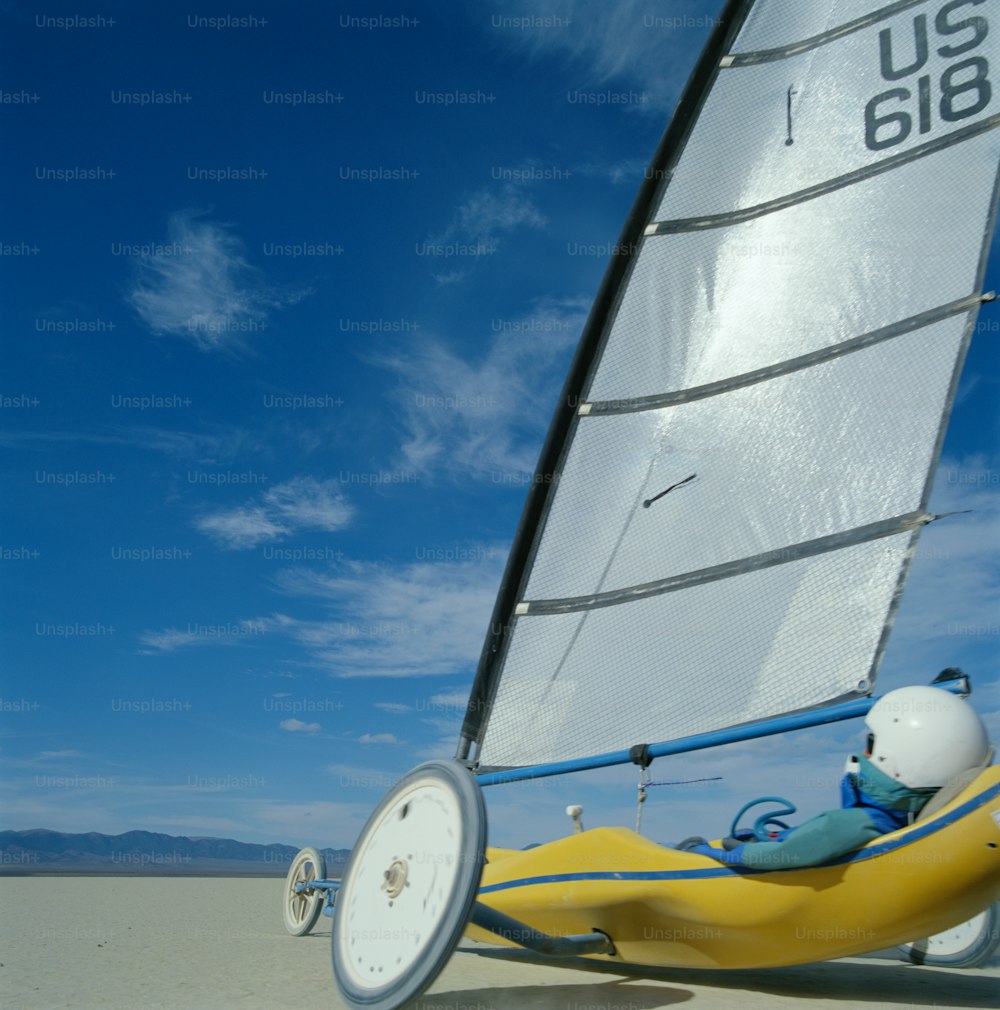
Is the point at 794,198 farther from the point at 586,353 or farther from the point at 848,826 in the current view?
the point at 848,826

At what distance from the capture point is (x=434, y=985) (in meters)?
5.19

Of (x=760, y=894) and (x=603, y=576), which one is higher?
(x=603, y=576)

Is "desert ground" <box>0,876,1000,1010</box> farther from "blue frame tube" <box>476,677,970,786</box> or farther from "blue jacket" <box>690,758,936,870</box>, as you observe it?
"blue frame tube" <box>476,677,970,786</box>

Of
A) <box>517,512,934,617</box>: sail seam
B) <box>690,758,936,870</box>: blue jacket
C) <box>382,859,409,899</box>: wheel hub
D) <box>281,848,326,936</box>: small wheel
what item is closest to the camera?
<box>382,859,409,899</box>: wheel hub

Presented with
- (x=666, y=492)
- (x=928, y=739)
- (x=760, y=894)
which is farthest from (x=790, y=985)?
(x=666, y=492)

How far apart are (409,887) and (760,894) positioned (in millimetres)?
1798

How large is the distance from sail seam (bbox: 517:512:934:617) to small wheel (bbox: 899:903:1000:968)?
2.73 meters

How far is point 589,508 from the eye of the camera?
254 inches

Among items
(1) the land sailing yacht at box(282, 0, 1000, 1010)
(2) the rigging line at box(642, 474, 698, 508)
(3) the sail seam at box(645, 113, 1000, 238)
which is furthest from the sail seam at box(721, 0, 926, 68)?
(2) the rigging line at box(642, 474, 698, 508)

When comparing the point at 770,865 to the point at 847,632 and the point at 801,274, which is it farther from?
the point at 801,274

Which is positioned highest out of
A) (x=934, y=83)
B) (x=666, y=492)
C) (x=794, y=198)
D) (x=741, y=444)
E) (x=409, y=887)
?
(x=934, y=83)

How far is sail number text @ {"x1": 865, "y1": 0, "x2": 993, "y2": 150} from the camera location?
6.48 metres

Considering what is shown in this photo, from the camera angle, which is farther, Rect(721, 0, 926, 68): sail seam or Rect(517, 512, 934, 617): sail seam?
Rect(721, 0, 926, 68): sail seam

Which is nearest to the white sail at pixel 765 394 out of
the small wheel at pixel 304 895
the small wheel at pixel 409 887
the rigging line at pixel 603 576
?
the rigging line at pixel 603 576
